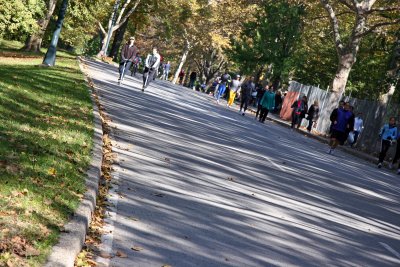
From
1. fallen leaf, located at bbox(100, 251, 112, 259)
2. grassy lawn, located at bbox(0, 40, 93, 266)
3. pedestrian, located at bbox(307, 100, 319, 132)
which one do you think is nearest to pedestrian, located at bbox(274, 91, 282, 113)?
pedestrian, located at bbox(307, 100, 319, 132)

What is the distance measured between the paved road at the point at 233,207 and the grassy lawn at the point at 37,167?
0.62 metres

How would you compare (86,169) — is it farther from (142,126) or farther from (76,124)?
(142,126)

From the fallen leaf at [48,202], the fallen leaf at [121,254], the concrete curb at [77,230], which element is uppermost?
the fallen leaf at [48,202]

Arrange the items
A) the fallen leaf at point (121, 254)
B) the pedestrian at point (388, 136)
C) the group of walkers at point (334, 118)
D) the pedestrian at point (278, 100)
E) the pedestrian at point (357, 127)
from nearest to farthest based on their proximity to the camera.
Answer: the fallen leaf at point (121, 254)
the group of walkers at point (334, 118)
the pedestrian at point (388, 136)
the pedestrian at point (357, 127)
the pedestrian at point (278, 100)

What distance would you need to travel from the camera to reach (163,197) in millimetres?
9898

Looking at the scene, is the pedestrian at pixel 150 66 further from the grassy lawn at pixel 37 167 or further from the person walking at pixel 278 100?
the person walking at pixel 278 100

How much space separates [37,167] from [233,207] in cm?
278

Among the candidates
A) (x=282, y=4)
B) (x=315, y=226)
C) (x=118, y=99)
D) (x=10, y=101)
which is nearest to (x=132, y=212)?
(x=315, y=226)

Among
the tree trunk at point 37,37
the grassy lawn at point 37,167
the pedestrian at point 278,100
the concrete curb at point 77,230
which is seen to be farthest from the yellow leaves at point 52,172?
the pedestrian at point 278,100

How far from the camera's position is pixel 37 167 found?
888cm

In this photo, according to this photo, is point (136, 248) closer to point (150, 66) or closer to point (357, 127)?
point (150, 66)

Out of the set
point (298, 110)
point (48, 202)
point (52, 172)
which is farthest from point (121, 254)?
point (298, 110)

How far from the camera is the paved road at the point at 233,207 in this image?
25.6ft

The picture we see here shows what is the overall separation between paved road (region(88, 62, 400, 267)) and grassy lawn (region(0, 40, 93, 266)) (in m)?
0.62
